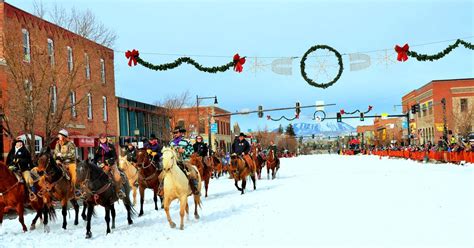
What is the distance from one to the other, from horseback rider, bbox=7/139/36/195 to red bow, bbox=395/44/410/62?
574 inches

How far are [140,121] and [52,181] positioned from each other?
4126cm

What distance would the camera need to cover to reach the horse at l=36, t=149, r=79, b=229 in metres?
11.1

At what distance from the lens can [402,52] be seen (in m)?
20.9

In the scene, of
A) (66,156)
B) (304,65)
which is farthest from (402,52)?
(66,156)

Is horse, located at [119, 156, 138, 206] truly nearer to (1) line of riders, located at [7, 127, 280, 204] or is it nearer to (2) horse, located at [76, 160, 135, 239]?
(1) line of riders, located at [7, 127, 280, 204]

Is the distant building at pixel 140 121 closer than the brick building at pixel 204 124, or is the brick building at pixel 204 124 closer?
the distant building at pixel 140 121

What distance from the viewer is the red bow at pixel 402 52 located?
20.8m

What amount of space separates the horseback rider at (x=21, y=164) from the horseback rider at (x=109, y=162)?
1774 mm

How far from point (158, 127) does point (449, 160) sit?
3065 centimetres

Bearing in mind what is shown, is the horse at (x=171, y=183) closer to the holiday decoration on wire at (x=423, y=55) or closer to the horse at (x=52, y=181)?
the horse at (x=52, y=181)

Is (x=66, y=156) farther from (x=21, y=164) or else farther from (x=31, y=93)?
(x=31, y=93)

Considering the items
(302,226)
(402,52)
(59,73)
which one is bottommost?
(302,226)

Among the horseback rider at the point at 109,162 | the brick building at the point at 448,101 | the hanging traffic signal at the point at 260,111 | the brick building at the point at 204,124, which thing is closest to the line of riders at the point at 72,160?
the horseback rider at the point at 109,162

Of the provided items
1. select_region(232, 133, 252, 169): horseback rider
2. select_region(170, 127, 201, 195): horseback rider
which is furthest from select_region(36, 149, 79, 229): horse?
select_region(232, 133, 252, 169): horseback rider
